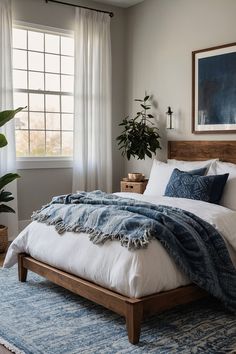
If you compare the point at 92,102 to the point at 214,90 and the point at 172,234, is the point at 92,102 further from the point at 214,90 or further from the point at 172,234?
the point at 172,234

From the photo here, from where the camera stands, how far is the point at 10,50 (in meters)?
5.43

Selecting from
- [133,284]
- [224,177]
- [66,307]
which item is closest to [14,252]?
[66,307]

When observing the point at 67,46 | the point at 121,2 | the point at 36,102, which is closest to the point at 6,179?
the point at 36,102

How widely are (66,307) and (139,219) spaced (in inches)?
35.2

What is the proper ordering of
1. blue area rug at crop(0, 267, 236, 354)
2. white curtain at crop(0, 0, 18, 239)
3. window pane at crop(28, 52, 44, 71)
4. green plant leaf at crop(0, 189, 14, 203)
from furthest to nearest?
window pane at crop(28, 52, 44, 71) → white curtain at crop(0, 0, 18, 239) → green plant leaf at crop(0, 189, 14, 203) → blue area rug at crop(0, 267, 236, 354)

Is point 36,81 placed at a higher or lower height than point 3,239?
higher

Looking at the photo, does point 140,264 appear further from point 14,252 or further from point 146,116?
point 146,116

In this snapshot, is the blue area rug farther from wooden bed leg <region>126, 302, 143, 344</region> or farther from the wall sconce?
the wall sconce

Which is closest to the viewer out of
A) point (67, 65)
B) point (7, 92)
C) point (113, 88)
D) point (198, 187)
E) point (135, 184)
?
point (198, 187)

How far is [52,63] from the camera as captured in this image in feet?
19.7

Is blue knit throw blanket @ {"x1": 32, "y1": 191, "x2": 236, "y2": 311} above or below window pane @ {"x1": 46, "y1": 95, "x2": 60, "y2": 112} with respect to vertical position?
below

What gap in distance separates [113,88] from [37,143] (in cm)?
137

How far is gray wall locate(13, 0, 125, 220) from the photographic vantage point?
18.6ft

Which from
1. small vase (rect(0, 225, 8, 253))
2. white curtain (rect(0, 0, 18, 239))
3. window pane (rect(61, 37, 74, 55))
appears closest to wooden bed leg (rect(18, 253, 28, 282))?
small vase (rect(0, 225, 8, 253))
